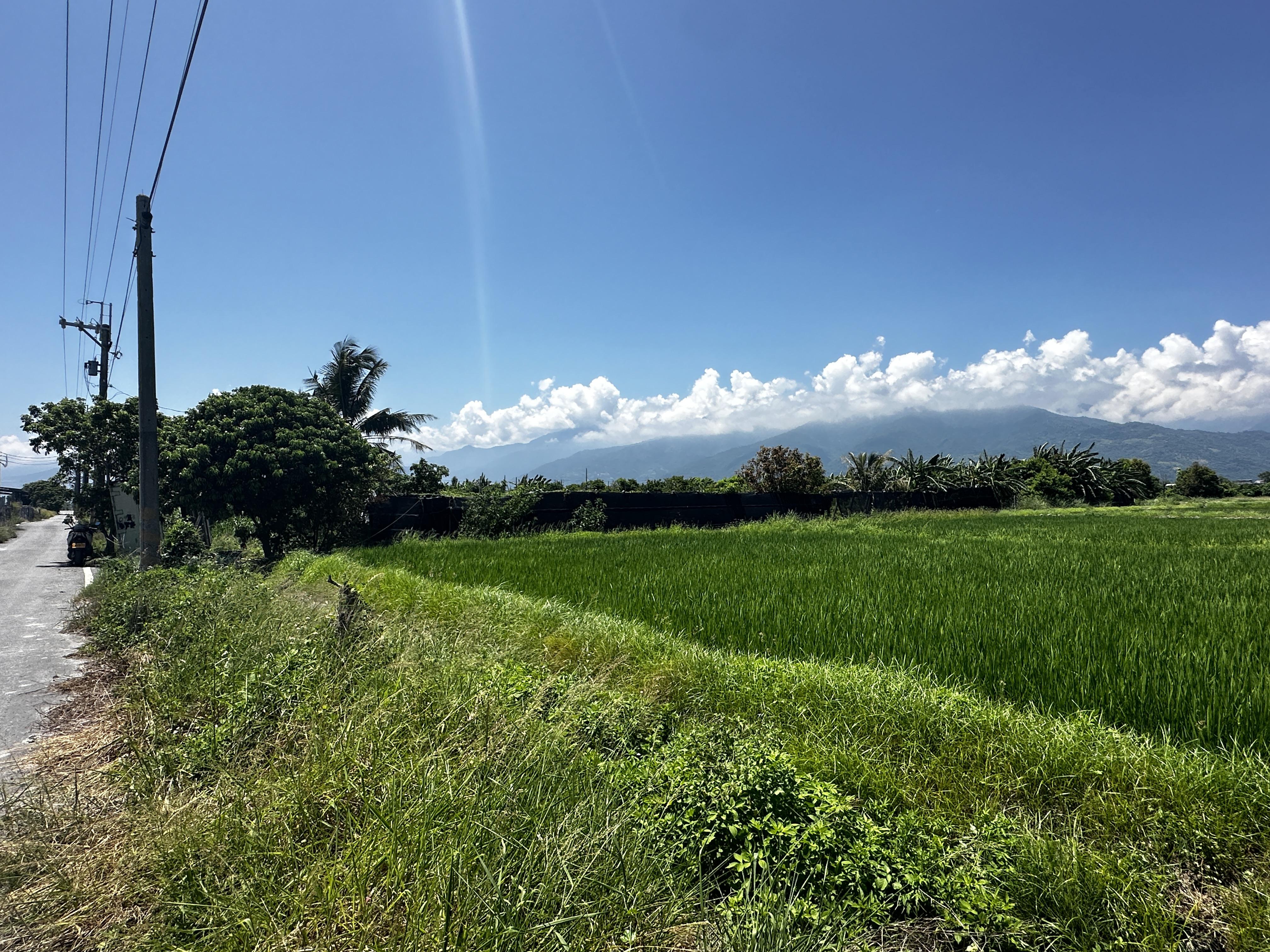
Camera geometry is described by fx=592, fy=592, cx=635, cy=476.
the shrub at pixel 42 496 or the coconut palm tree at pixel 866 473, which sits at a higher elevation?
the shrub at pixel 42 496

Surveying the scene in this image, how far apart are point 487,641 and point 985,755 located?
10.8 feet

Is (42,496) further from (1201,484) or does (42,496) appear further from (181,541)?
(1201,484)

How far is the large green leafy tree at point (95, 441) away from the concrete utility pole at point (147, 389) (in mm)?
5751

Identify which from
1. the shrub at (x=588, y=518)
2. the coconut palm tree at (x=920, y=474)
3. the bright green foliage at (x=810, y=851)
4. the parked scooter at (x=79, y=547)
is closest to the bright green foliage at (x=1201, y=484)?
the coconut palm tree at (x=920, y=474)

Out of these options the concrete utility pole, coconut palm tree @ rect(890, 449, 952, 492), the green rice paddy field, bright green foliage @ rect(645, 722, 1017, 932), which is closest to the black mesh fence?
coconut palm tree @ rect(890, 449, 952, 492)

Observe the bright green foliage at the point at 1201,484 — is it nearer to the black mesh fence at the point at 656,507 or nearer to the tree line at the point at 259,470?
the black mesh fence at the point at 656,507

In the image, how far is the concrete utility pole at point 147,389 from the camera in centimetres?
918

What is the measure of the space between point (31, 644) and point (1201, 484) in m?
51.8

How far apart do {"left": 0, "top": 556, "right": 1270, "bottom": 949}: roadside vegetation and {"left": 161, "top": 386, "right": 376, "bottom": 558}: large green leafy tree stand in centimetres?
977

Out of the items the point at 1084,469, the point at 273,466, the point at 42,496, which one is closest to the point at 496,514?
the point at 273,466

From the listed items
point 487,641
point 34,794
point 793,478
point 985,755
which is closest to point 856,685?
point 985,755

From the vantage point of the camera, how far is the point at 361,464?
13.8 meters

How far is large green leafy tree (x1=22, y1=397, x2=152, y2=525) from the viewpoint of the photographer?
13648 millimetres

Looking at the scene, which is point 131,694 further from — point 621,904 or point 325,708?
point 621,904
